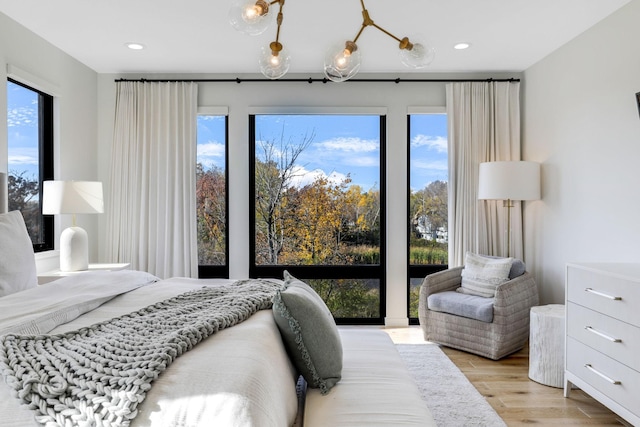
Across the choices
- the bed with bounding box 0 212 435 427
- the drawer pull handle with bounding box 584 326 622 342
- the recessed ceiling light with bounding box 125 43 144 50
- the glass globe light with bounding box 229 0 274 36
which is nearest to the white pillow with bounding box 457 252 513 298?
the drawer pull handle with bounding box 584 326 622 342

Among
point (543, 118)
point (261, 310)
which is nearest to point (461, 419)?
point (261, 310)

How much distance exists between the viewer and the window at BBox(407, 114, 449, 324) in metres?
4.41

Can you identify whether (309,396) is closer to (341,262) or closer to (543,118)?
(341,262)

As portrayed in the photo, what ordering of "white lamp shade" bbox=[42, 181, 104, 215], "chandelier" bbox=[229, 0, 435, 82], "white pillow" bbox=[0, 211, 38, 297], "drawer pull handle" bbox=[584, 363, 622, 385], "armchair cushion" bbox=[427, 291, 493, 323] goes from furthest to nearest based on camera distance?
"armchair cushion" bbox=[427, 291, 493, 323]
"white lamp shade" bbox=[42, 181, 104, 215]
"drawer pull handle" bbox=[584, 363, 622, 385]
"white pillow" bbox=[0, 211, 38, 297]
"chandelier" bbox=[229, 0, 435, 82]

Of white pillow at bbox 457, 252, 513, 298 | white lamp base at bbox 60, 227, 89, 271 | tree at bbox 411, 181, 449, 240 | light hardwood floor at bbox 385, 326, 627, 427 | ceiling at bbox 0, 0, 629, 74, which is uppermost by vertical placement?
ceiling at bbox 0, 0, 629, 74

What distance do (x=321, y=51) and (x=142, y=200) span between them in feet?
7.34

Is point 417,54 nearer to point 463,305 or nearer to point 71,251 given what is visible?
point 463,305

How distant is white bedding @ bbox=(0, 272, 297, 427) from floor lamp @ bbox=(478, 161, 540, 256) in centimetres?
278

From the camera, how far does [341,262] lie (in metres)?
4.43

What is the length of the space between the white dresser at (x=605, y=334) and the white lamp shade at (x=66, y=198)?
350 cm

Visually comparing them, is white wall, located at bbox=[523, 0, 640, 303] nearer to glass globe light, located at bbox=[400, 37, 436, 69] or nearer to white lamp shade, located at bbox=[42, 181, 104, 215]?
glass globe light, located at bbox=[400, 37, 436, 69]

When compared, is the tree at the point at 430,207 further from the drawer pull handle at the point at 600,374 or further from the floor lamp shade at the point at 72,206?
the floor lamp shade at the point at 72,206

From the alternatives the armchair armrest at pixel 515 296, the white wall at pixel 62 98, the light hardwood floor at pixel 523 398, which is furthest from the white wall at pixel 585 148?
the white wall at pixel 62 98

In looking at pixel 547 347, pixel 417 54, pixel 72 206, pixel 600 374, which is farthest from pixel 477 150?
pixel 72 206
